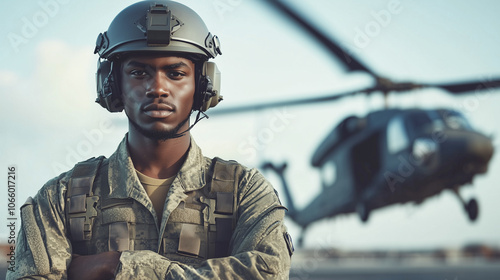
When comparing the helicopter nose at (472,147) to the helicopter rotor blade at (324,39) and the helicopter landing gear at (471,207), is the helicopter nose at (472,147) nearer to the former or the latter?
the helicopter landing gear at (471,207)

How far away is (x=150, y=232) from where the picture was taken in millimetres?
2619

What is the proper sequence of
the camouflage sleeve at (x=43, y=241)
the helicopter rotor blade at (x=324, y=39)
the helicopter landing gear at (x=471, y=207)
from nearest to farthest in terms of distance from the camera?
the camouflage sleeve at (x=43, y=241)
the helicopter rotor blade at (x=324, y=39)
the helicopter landing gear at (x=471, y=207)

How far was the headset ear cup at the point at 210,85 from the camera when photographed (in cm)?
273

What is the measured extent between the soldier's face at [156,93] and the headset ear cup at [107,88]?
0.08 m

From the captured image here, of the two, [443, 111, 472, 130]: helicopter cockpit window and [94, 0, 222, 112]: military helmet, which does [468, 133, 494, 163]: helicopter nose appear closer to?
[443, 111, 472, 130]: helicopter cockpit window

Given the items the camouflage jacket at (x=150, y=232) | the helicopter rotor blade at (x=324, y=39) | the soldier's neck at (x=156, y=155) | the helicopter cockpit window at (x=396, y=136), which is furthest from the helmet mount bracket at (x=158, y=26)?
the helicopter cockpit window at (x=396, y=136)

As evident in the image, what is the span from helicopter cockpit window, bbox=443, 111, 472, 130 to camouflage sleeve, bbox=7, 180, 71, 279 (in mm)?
11328

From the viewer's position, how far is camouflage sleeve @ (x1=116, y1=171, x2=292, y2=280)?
2336 mm

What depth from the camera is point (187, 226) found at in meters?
2.61

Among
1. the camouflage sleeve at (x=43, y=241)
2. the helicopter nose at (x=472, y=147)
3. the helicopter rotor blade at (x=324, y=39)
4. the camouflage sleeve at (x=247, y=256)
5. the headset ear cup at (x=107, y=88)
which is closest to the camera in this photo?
the camouflage sleeve at (x=247, y=256)

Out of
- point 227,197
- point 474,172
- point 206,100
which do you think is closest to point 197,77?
point 206,100

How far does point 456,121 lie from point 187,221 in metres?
11.4

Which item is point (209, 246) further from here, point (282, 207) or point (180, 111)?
point (180, 111)

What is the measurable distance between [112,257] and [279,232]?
2.44 ft
